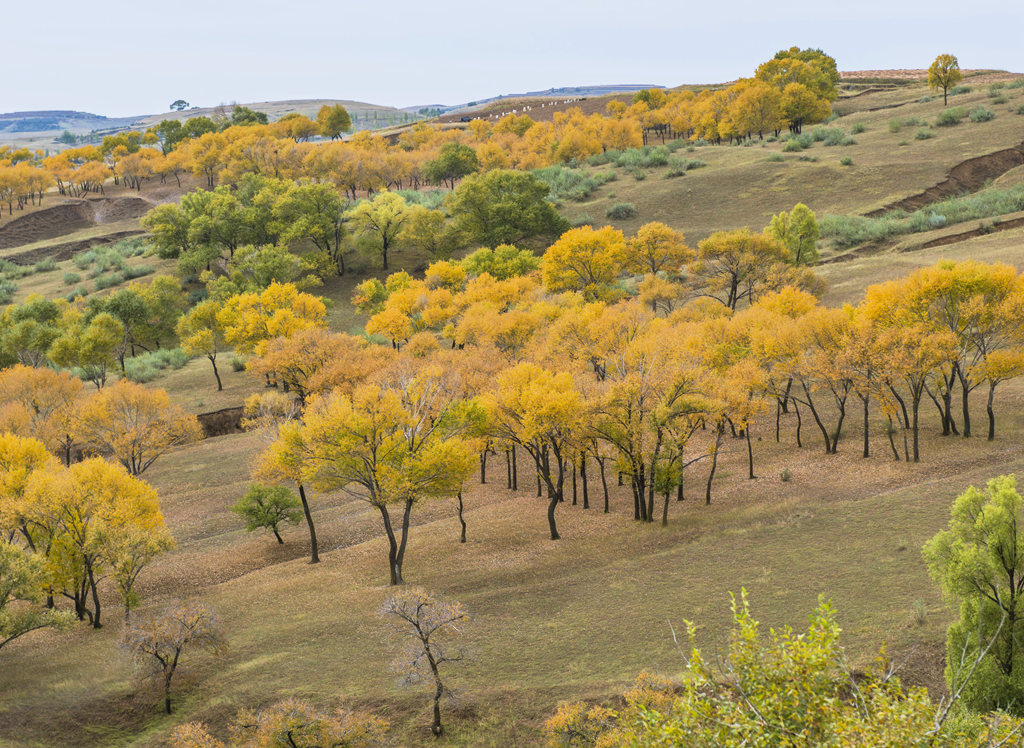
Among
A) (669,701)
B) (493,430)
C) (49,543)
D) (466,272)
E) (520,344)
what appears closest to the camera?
(669,701)

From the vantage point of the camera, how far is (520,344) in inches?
2729

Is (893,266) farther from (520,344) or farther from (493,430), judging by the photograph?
(493,430)

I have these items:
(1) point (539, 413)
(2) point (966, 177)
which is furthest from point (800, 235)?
(1) point (539, 413)

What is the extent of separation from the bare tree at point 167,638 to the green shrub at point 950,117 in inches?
5677

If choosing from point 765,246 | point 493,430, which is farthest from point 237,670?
point 765,246

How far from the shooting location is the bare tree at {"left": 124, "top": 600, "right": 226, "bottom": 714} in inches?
1172

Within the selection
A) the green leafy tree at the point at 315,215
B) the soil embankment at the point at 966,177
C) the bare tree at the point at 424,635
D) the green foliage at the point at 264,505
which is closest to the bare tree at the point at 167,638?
the bare tree at the point at 424,635

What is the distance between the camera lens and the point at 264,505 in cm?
4791

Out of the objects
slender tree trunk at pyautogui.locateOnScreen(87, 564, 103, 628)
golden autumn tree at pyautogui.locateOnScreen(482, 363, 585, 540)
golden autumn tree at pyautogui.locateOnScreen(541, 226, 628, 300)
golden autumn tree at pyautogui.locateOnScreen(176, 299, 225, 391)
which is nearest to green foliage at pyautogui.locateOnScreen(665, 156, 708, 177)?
golden autumn tree at pyautogui.locateOnScreen(541, 226, 628, 300)

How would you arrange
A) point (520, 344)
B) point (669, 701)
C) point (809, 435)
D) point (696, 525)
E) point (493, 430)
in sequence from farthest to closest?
1. point (520, 344)
2. point (809, 435)
3. point (493, 430)
4. point (696, 525)
5. point (669, 701)

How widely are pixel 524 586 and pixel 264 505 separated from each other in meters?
19.7

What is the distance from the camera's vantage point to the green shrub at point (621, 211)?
394 ft

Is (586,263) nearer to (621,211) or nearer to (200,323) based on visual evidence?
(621,211)

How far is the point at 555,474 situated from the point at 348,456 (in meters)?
21.9
